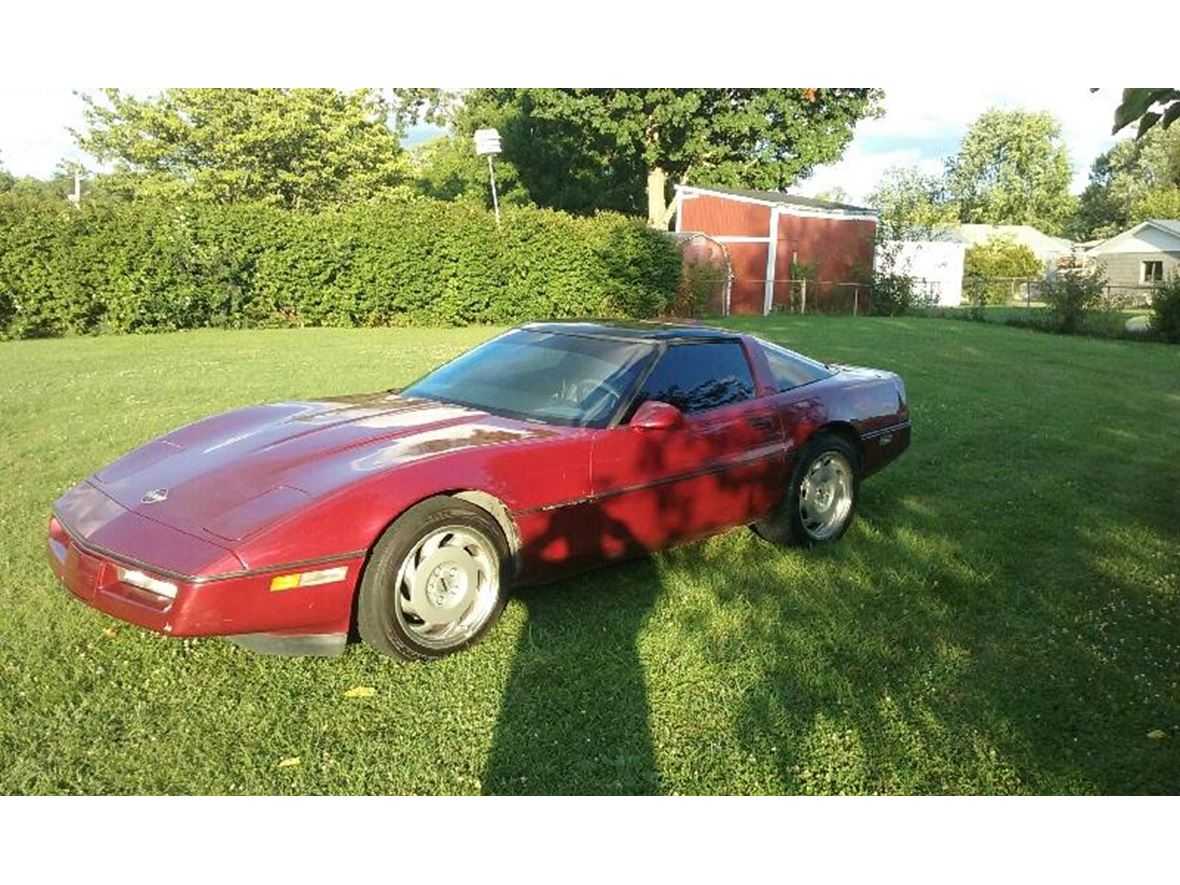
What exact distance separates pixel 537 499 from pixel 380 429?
2.67ft

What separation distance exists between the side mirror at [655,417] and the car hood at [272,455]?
437 millimetres

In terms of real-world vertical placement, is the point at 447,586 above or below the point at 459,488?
below

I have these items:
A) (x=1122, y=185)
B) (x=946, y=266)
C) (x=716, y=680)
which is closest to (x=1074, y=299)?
(x=716, y=680)

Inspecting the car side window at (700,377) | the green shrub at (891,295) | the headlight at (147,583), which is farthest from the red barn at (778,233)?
the headlight at (147,583)

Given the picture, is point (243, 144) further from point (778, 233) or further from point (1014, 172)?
point (1014, 172)

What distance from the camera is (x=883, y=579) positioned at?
15.7ft

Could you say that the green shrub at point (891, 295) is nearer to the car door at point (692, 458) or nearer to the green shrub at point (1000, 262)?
the car door at point (692, 458)

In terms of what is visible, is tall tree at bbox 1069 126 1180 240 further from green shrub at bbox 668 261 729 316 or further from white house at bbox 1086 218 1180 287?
green shrub at bbox 668 261 729 316

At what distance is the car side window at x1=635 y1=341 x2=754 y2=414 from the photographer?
4.69 metres

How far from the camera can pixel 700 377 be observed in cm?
493

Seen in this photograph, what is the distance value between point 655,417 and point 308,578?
5.94 feet

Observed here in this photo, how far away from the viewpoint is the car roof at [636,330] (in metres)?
4.97

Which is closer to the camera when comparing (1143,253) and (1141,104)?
(1141,104)

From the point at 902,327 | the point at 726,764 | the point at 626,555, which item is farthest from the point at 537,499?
the point at 902,327
